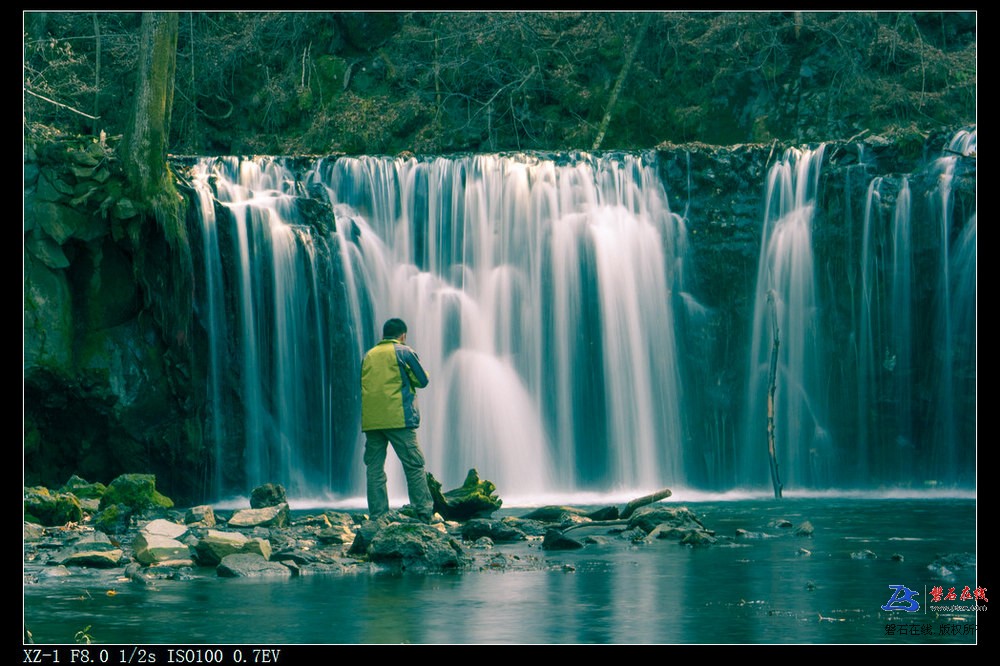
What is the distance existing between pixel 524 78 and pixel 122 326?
13.2 metres

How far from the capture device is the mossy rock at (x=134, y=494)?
1459 cm

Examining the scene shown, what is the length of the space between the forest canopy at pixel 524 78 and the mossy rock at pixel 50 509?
15708 mm

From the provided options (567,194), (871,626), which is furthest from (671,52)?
(871,626)

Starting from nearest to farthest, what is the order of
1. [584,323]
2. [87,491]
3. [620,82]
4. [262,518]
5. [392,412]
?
[392,412] → [262,518] → [87,491] → [584,323] → [620,82]

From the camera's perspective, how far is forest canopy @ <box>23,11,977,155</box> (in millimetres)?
28016

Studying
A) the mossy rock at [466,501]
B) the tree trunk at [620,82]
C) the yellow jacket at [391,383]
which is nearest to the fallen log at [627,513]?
the mossy rock at [466,501]

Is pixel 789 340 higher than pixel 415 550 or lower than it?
higher

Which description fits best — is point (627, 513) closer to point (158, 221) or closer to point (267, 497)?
point (267, 497)

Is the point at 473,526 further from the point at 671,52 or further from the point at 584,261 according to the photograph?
the point at 671,52

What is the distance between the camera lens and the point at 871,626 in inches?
287

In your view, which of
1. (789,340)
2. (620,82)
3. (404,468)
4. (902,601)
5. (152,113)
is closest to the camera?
(902,601)

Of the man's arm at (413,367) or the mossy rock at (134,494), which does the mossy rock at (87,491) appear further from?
the man's arm at (413,367)

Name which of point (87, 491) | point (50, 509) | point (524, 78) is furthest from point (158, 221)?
point (524, 78)

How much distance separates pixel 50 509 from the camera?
13.5 meters
